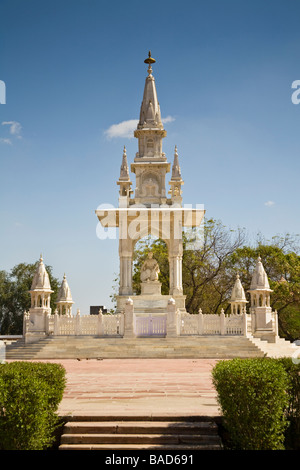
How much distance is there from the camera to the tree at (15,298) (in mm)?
46344

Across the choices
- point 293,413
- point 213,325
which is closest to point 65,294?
point 213,325

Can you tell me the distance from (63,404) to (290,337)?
34032mm

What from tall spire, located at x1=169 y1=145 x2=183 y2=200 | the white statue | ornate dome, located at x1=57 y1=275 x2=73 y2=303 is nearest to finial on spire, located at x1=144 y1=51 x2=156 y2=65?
tall spire, located at x1=169 y1=145 x2=183 y2=200

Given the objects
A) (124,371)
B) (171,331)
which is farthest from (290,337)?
(124,371)

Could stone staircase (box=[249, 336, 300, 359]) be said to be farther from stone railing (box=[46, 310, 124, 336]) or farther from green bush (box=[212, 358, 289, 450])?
green bush (box=[212, 358, 289, 450])

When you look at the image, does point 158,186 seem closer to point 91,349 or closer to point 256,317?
point 256,317

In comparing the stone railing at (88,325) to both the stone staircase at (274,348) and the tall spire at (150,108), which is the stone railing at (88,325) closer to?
the stone staircase at (274,348)

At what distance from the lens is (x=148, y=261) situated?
27688 millimetres

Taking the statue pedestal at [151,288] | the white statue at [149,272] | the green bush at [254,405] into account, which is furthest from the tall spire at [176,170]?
the green bush at [254,405]

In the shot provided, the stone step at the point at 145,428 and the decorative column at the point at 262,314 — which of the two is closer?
the stone step at the point at 145,428

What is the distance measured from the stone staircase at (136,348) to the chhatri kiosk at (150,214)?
13.8 ft

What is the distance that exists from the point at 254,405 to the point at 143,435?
1706mm
